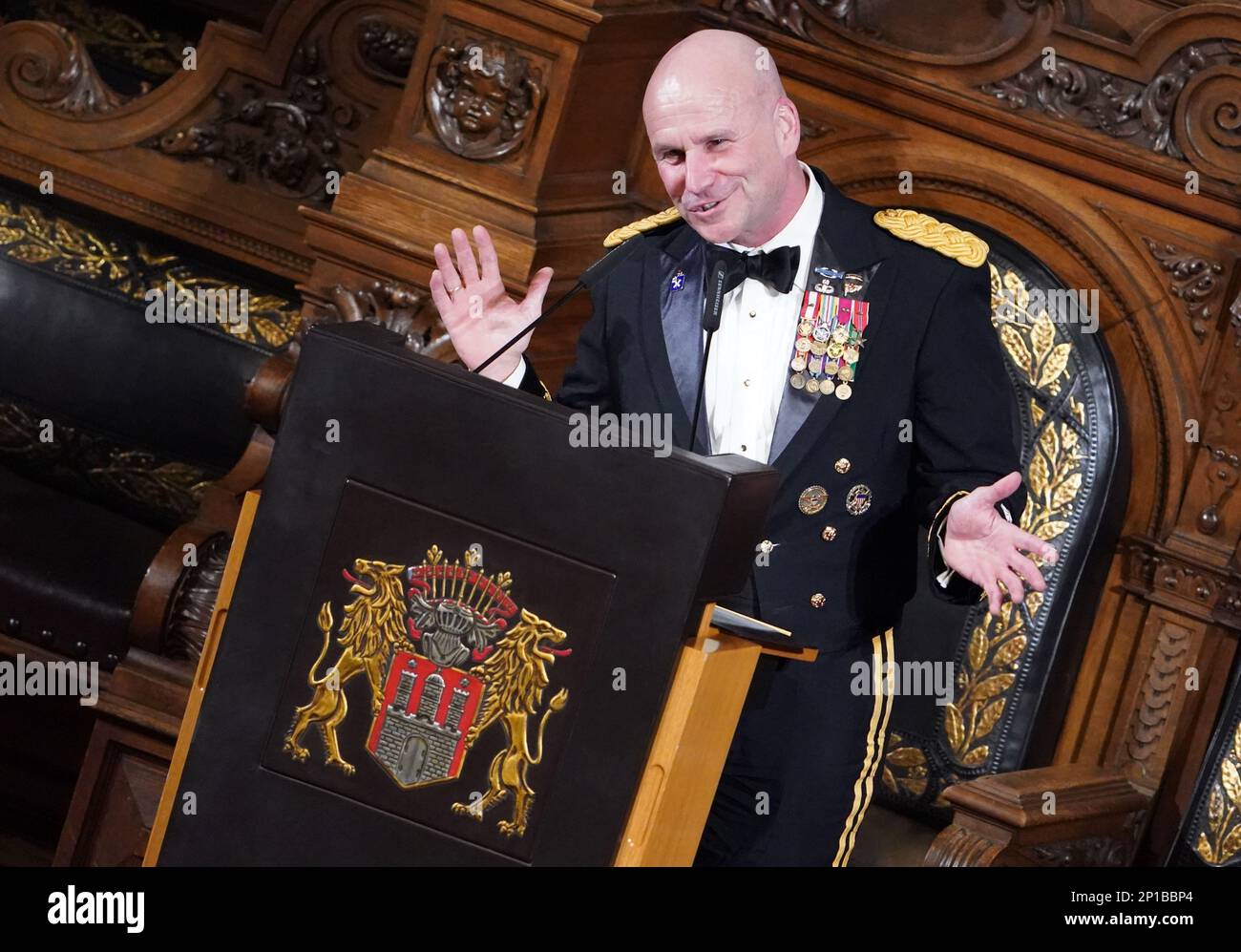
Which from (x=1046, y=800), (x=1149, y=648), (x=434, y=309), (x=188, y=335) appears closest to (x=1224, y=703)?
(x=1149, y=648)

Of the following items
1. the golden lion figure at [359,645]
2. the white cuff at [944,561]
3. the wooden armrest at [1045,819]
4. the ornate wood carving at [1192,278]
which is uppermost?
the ornate wood carving at [1192,278]

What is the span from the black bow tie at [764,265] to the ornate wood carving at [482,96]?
93cm

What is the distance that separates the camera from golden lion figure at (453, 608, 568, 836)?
1.94 m

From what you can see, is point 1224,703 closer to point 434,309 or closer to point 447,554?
point 434,309

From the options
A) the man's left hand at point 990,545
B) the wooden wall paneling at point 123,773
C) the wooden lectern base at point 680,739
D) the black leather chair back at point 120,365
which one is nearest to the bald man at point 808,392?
the man's left hand at point 990,545

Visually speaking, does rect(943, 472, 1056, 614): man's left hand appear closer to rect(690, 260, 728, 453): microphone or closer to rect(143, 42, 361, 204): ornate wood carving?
rect(690, 260, 728, 453): microphone

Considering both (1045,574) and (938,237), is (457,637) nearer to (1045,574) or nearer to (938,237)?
(938,237)

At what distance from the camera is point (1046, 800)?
3.31 metres

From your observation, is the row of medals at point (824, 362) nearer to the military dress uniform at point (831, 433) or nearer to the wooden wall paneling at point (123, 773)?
the military dress uniform at point (831, 433)

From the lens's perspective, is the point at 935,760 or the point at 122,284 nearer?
the point at 935,760

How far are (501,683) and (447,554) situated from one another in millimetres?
139

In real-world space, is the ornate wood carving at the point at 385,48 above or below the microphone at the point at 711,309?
above

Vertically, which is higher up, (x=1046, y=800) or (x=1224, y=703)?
(x=1224, y=703)

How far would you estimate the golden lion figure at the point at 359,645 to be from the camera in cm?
197
